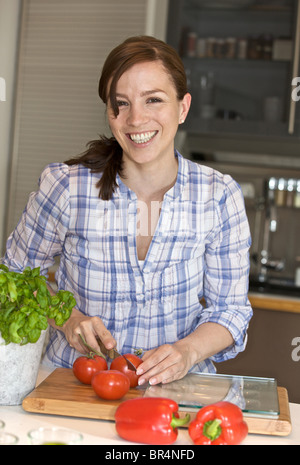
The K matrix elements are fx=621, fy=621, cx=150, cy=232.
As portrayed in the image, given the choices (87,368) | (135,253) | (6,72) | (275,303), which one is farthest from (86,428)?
(6,72)

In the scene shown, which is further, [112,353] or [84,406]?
[112,353]

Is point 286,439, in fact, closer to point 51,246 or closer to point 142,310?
point 142,310

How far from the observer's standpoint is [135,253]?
A: 58.7 inches

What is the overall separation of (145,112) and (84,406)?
26.4 inches

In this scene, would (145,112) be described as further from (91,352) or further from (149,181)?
(91,352)

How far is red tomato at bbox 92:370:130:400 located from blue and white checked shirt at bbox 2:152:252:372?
342 mm

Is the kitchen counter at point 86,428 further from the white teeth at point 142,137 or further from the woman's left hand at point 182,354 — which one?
the white teeth at point 142,137

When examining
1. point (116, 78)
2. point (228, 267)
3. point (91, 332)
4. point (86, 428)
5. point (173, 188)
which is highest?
point (116, 78)

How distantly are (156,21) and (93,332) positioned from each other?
7.06 feet

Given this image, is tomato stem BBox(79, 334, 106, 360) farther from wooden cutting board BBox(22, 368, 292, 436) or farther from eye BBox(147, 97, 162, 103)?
eye BBox(147, 97, 162, 103)

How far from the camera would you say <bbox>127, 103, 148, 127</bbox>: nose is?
55.7 inches

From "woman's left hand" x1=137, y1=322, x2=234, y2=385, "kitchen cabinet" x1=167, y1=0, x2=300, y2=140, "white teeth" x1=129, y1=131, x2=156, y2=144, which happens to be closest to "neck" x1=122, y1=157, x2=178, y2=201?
"white teeth" x1=129, y1=131, x2=156, y2=144

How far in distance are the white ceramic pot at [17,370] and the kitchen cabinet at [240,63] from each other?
210cm
